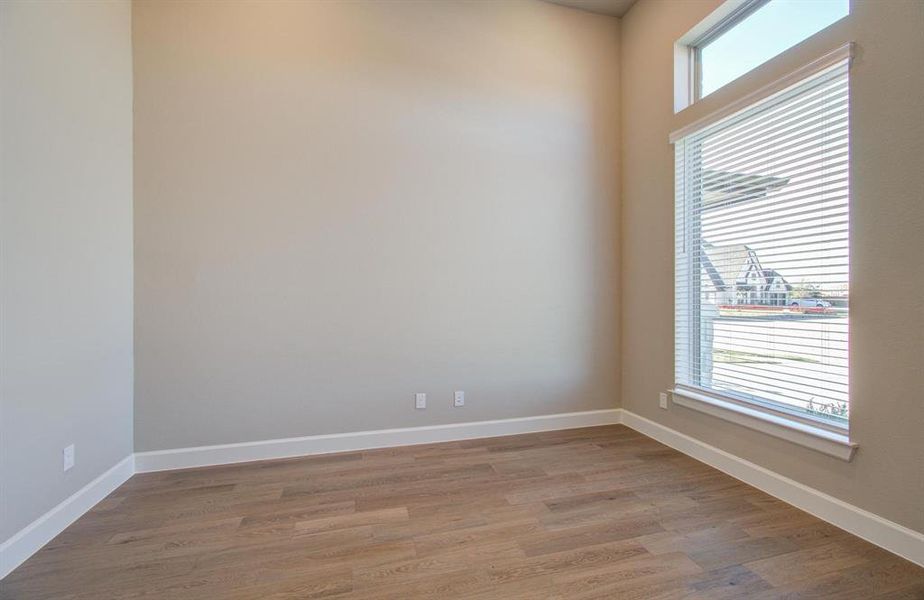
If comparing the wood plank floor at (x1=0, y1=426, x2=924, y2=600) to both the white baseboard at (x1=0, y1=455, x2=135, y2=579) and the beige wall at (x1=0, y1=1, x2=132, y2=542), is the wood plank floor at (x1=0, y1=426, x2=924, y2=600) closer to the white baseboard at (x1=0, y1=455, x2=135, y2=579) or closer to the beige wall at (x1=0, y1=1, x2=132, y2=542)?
the white baseboard at (x1=0, y1=455, x2=135, y2=579)

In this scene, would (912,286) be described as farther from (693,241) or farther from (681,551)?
(681,551)

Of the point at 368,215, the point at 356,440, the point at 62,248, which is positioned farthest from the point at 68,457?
the point at 368,215

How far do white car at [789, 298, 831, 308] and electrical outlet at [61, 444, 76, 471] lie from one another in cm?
383

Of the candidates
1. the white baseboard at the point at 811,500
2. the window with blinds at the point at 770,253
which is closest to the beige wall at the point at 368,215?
the window with blinds at the point at 770,253

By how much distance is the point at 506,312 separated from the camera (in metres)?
3.09

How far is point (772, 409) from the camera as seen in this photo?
7.23 ft

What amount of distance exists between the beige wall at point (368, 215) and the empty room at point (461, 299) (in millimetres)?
22

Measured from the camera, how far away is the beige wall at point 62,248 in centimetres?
159

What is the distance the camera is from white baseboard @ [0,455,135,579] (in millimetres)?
1559

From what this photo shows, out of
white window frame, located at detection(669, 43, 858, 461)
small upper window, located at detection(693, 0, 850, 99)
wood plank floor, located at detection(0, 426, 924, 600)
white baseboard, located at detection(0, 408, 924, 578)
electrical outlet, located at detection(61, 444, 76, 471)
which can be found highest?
small upper window, located at detection(693, 0, 850, 99)

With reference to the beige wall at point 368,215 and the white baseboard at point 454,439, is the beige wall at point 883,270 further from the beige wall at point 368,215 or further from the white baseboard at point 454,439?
the beige wall at point 368,215


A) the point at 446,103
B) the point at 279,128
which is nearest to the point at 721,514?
the point at 446,103

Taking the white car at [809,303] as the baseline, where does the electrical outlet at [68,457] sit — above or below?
below

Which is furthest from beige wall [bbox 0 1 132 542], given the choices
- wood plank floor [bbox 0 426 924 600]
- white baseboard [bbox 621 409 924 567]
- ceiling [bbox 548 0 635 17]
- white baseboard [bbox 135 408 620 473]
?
white baseboard [bbox 621 409 924 567]
